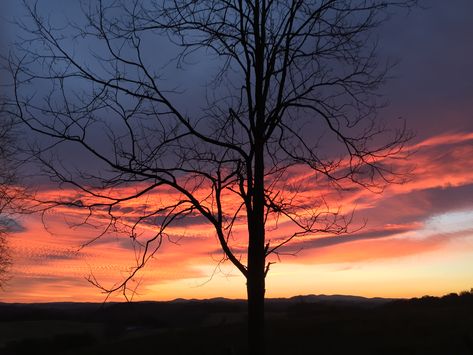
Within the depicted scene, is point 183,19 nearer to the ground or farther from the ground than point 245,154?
farther from the ground

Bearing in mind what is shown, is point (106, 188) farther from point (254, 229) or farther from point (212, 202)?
point (254, 229)

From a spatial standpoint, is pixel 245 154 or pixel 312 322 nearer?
pixel 245 154

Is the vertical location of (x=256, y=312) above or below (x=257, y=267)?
below

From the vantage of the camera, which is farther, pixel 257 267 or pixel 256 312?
pixel 257 267

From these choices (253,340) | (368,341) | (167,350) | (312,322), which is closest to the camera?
(253,340)

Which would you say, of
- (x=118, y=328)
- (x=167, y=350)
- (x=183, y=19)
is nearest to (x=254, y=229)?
(x=183, y=19)

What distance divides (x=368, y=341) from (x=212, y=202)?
41.3 feet

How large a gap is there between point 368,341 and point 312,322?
5.42 meters

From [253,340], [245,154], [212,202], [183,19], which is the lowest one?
[253,340]

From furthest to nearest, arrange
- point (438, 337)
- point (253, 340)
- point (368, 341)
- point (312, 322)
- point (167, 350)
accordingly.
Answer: point (312, 322), point (167, 350), point (368, 341), point (438, 337), point (253, 340)

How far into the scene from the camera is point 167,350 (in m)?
22.2

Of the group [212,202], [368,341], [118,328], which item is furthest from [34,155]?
[118,328]

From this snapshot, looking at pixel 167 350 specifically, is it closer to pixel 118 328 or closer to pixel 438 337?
pixel 438 337

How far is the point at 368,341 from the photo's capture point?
64.1 ft
